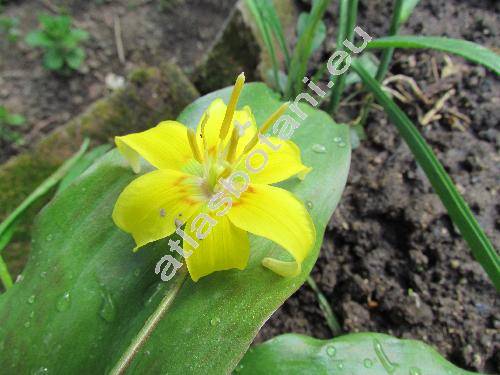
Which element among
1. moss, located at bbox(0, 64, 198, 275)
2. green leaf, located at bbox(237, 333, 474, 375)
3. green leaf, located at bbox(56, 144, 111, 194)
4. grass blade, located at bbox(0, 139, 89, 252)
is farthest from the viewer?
moss, located at bbox(0, 64, 198, 275)

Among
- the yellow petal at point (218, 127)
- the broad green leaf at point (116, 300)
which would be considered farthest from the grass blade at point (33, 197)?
the yellow petal at point (218, 127)

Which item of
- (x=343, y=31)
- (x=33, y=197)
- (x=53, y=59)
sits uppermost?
(x=343, y=31)

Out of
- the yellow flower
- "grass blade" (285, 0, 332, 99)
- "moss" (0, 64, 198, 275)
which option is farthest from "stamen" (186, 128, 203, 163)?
"moss" (0, 64, 198, 275)

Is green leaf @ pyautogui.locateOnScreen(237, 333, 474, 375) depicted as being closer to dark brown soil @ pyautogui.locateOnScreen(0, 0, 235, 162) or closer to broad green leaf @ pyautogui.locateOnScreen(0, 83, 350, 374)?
broad green leaf @ pyautogui.locateOnScreen(0, 83, 350, 374)

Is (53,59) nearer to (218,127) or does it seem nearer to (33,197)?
(33,197)

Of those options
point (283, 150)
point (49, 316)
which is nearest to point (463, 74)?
point (283, 150)

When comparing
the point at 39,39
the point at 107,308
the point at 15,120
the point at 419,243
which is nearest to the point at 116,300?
the point at 107,308
